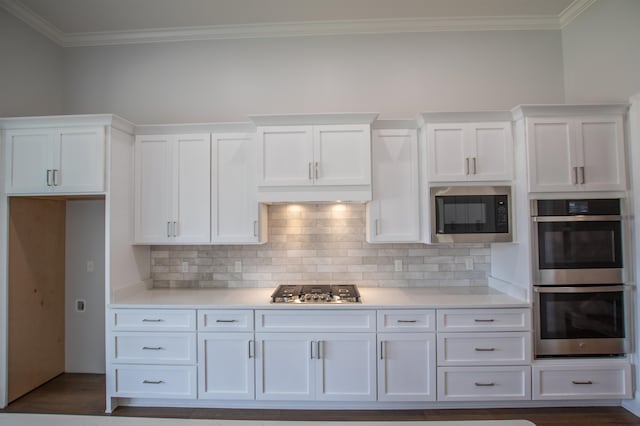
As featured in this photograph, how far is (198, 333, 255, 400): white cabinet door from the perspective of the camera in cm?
246

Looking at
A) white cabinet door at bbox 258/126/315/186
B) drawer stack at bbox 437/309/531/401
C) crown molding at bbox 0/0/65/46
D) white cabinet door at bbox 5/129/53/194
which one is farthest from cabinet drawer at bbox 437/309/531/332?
crown molding at bbox 0/0/65/46

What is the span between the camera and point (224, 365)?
2467 millimetres

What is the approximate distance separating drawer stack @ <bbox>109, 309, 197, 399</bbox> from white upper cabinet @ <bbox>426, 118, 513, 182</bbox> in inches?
92.8

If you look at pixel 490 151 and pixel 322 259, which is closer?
pixel 490 151

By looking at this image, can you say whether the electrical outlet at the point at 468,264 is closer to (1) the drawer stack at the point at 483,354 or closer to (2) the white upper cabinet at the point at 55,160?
(1) the drawer stack at the point at 483,354

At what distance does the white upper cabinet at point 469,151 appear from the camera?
2.57 metres

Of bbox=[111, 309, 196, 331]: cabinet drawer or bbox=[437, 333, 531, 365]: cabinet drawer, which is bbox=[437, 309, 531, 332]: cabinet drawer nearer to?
bbox=[437, 333, 531, 365]: cabinet drawer

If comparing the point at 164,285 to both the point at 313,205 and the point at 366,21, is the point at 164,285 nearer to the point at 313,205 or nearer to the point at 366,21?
the point at 313,205

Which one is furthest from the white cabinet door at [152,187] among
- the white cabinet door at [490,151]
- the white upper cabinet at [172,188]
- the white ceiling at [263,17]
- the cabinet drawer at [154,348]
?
the white cabinet door at [490,151]

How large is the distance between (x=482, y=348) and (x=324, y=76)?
2.78 meters

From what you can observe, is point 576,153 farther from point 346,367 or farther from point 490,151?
point 346,367

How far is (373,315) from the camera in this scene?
8.02ft

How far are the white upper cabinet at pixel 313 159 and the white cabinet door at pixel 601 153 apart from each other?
1.65 meters

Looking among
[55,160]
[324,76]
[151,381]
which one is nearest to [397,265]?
[324,76]
